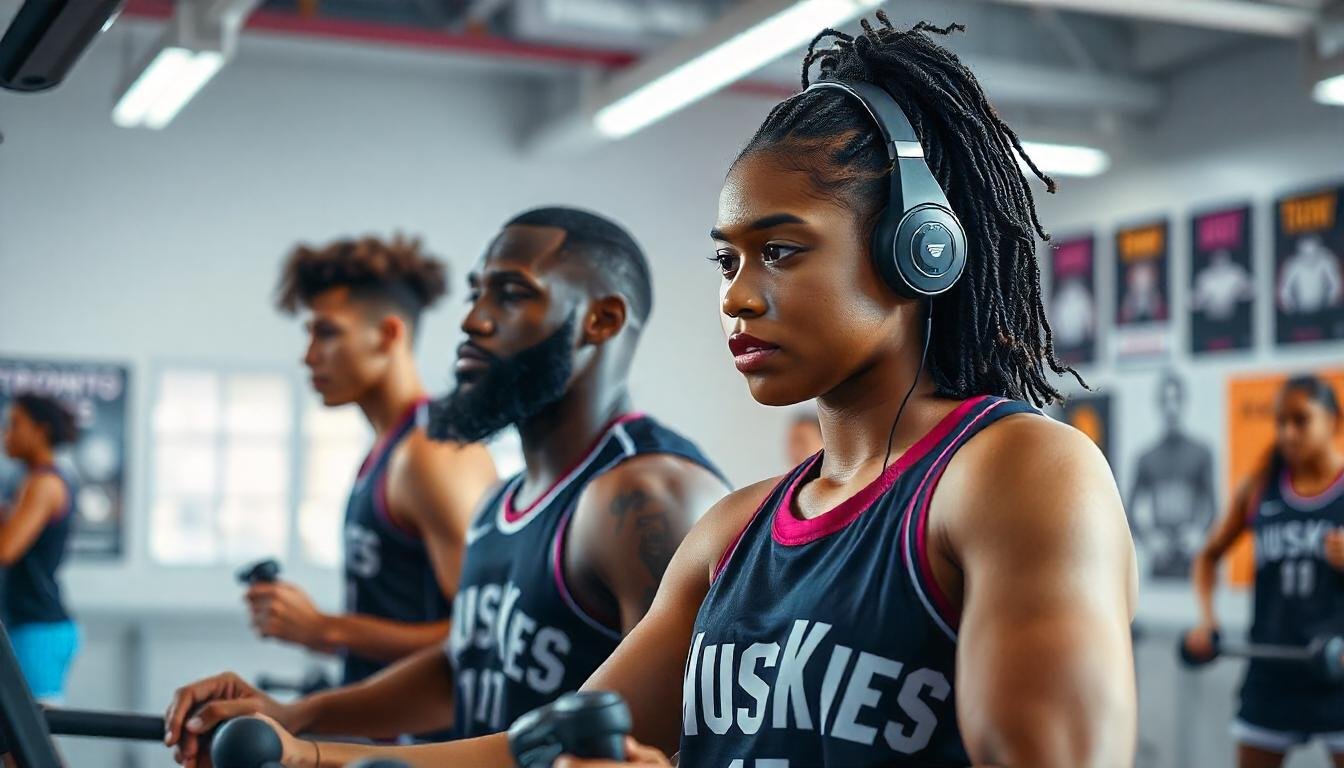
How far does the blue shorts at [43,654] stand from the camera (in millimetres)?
5484

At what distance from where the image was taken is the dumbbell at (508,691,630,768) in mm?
956

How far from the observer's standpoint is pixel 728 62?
5.54 metres

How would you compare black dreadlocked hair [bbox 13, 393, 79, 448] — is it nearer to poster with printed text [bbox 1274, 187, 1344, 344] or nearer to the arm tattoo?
the arm tattoo

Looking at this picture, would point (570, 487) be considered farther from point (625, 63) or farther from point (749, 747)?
point (625, 63)

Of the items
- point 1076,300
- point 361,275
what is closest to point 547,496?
point 361,275

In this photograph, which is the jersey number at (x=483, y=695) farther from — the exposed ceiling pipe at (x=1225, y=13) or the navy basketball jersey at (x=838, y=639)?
the exposed ceiling pipe at (x=1225, y=13)

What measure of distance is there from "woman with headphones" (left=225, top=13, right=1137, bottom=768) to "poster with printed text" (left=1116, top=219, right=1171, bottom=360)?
660 centimetres

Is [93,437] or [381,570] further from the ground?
[93,437]

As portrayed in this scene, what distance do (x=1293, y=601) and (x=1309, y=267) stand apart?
7.96ft

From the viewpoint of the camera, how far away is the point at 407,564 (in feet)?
10.7

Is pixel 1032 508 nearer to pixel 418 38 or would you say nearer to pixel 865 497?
pixel 865 497

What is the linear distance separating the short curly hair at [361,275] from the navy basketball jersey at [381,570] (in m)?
0.59

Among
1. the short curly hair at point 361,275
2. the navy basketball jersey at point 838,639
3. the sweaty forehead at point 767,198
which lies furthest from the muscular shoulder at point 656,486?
the short curly hair at point 361,275

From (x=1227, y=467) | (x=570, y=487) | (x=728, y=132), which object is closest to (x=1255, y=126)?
(x=1227, y=467)
